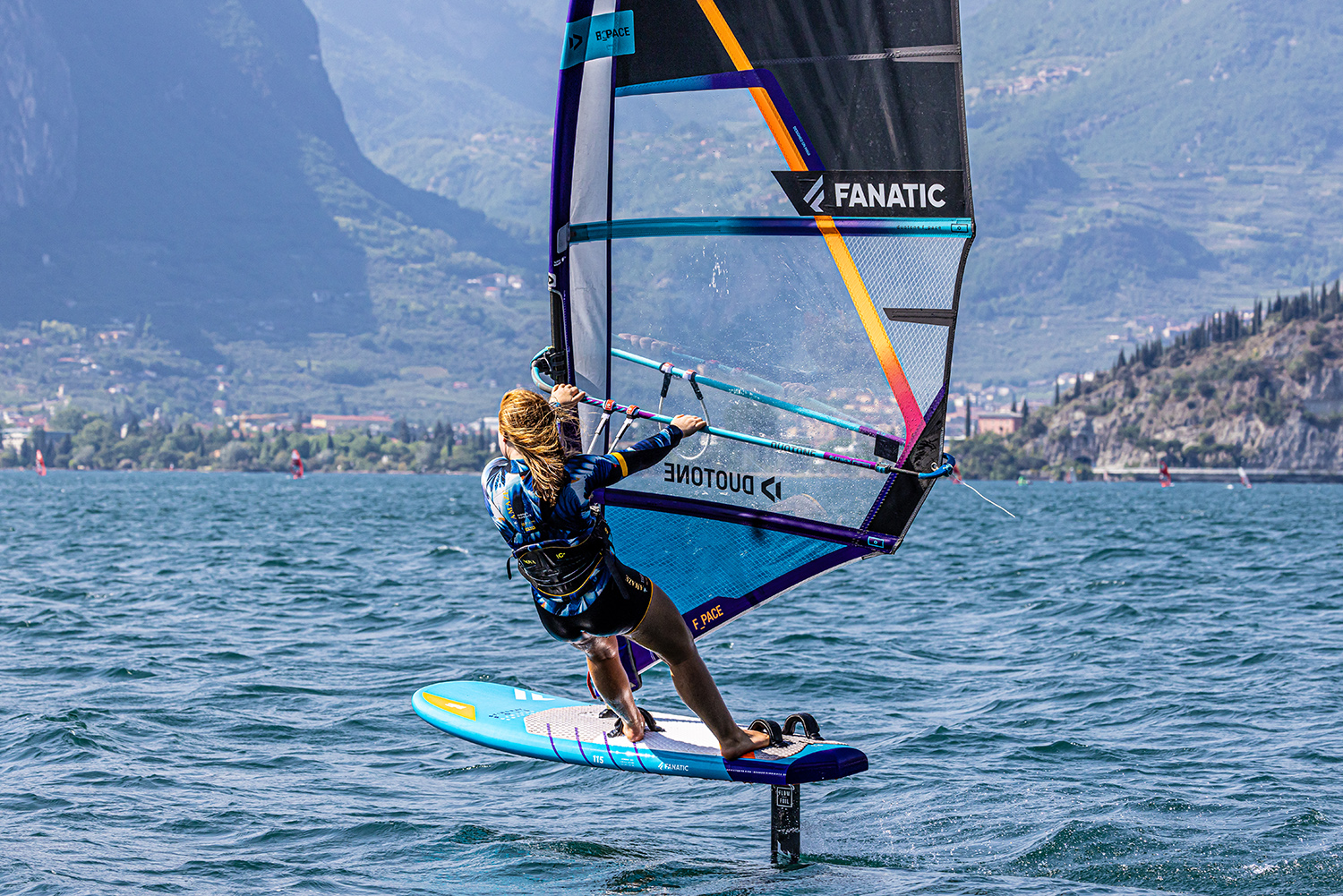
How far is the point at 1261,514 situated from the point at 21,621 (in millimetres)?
57772

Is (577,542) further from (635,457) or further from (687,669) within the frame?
(687,669)

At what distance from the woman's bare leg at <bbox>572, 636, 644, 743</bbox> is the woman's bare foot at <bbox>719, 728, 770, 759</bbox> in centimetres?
57

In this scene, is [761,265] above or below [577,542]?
above

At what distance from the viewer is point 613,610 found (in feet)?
20.7

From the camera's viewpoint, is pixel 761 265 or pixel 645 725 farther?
pixel 645 725

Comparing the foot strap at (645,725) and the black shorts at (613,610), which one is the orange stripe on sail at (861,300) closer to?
the black shorts at (613,610)

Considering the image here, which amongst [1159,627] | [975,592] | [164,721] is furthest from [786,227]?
[975,592]

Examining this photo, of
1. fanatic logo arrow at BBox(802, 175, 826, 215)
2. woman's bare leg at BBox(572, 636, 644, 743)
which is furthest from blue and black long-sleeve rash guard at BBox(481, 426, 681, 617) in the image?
fanatic logo arrow at BBox(802, 175, 826, 215)

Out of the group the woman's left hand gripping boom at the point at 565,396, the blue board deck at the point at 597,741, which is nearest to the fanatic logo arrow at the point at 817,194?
the woman's left hand gripping boom at the point at 565,396

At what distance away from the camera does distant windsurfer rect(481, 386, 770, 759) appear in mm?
6051

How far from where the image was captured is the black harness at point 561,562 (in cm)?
620

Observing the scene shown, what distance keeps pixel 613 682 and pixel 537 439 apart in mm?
1574

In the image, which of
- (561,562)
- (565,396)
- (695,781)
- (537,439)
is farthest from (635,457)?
(695,781)

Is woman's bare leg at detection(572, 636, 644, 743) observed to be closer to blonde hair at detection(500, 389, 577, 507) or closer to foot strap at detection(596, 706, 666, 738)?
foot strap at detection(596, 706, 666, 738)
